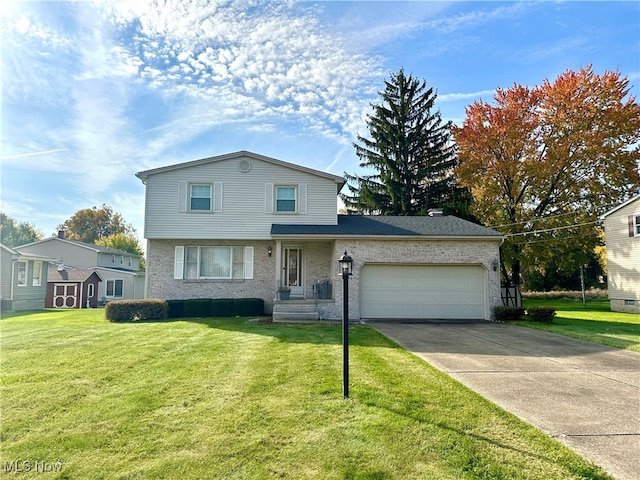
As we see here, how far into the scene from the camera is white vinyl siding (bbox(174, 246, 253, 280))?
15539mm

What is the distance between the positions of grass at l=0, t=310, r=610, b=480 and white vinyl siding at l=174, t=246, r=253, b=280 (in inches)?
328

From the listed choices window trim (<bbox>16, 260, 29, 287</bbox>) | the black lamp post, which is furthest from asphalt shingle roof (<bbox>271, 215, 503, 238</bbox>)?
window trim (<bbox>16, 260, 29, 287</bbox>)

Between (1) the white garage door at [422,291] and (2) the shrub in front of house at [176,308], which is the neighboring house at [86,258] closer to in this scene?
(2) the shrub in front of house at [176,308]

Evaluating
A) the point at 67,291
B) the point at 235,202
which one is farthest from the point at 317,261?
the point at 67,291

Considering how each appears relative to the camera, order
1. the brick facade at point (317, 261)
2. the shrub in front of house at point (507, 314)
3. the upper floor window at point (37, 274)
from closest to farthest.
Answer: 1. the shrub in front of house at point (507, 314)
2. the brick facade at point (317, 261)
3. the upper floor window at point (37, 274)

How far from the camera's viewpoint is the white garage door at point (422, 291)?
14000 mm

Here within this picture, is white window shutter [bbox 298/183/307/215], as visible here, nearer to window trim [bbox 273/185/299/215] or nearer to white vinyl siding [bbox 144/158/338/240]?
white vinyl siding [bbox 144/158/338/240]

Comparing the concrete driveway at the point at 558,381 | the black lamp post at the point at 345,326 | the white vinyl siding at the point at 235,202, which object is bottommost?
the concrete driveway at the point at 558,381

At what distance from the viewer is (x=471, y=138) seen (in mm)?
23438

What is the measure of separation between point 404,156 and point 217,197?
16.4 metres

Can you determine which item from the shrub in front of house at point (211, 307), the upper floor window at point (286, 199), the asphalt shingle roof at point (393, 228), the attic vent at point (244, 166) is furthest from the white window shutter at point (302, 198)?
the shrub in front of house at point (211, 307)

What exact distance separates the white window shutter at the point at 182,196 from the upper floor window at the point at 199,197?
0.67 ft

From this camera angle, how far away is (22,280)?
72.9ft

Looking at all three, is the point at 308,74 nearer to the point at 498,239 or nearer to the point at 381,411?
the point at 498,239
